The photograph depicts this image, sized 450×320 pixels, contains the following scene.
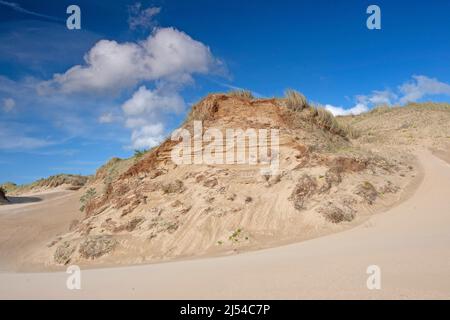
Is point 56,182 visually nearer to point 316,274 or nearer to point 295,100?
point 295,100

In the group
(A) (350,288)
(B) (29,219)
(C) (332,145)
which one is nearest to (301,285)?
(A) (350,288)

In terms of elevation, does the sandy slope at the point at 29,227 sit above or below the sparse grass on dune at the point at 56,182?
below

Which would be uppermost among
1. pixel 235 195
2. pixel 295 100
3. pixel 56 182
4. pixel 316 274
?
pixel 295 100

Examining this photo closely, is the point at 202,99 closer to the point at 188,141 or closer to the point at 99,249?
the point at 188,141

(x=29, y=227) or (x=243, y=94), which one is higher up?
(x=243, y=94)

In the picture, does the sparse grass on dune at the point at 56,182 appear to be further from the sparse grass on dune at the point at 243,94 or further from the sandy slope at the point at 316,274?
the sandy slope at the point at 316,274

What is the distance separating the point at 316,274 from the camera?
17.2 ft

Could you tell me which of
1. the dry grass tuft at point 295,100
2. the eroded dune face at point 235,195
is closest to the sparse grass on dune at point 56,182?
the eroded dune face at point 235,195

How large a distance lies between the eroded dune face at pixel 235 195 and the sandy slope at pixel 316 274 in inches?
Result: 80.5

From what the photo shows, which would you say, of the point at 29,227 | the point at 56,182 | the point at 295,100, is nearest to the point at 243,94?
the point at 295,100

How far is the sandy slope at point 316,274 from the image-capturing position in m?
4.57

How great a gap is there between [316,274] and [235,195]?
6.69m

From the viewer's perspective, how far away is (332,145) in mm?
14039

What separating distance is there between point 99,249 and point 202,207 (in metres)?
3.06
